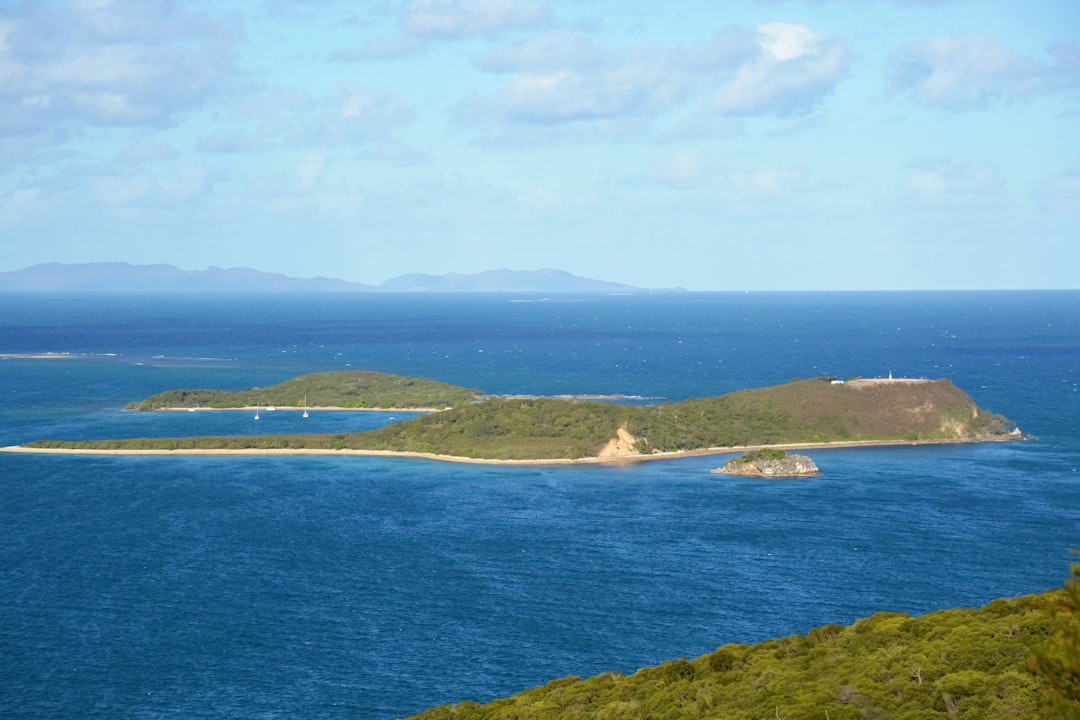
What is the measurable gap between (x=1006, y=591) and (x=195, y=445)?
Result: 310 ft

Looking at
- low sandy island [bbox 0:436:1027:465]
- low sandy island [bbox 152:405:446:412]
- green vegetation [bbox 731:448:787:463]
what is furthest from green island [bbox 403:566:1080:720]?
low sandy island [bbox 152:405:446:412]

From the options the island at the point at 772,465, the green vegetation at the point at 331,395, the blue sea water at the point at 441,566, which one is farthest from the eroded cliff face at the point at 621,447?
the green vegetation at the point at 331,395

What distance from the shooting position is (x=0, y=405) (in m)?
179

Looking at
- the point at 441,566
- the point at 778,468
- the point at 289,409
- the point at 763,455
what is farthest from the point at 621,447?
the point at 289,409

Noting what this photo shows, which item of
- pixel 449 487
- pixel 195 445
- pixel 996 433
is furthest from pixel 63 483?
pixel 996 433

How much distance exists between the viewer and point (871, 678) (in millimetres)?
45500

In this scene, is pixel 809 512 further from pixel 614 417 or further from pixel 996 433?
pixel 996 433

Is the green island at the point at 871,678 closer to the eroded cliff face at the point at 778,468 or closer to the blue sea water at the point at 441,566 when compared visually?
the blue sea water at the point at 441,566

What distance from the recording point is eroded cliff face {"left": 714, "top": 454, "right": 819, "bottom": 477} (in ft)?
400

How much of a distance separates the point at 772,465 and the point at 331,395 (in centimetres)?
8472

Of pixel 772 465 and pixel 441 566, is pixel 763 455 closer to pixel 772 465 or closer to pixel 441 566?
pixel 772 465

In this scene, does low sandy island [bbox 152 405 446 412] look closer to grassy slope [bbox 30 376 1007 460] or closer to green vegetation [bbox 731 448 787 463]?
grassy slope [bbox 30 376 1007 460]

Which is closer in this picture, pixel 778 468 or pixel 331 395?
pixel 778 468

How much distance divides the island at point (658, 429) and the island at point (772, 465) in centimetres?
1240
